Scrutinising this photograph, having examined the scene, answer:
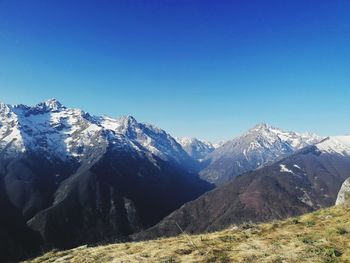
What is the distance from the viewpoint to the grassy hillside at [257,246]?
22.9 metres

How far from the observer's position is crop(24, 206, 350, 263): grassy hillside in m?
22.9

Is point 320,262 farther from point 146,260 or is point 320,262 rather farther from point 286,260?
point 146,260

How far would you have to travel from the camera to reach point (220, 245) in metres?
26.7

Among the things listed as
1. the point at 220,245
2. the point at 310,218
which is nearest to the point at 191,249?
the point at 220,245

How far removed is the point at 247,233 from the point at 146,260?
847 cm

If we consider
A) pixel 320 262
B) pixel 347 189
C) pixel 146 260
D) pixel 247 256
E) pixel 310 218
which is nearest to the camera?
pixel 320 262

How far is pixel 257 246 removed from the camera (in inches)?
993

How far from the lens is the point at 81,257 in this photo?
2977 cm

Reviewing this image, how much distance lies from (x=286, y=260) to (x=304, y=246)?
260 cm

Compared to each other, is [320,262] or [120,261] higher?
[120,261]

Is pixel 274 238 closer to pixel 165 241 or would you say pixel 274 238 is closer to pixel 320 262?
pixel 320 262

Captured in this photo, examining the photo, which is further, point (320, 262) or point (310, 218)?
point (310, 218)

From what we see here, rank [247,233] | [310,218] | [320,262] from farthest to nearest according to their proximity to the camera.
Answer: [310,218]
[247,233]
[320,262]

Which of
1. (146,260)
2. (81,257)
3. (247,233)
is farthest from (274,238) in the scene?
(81,257)
